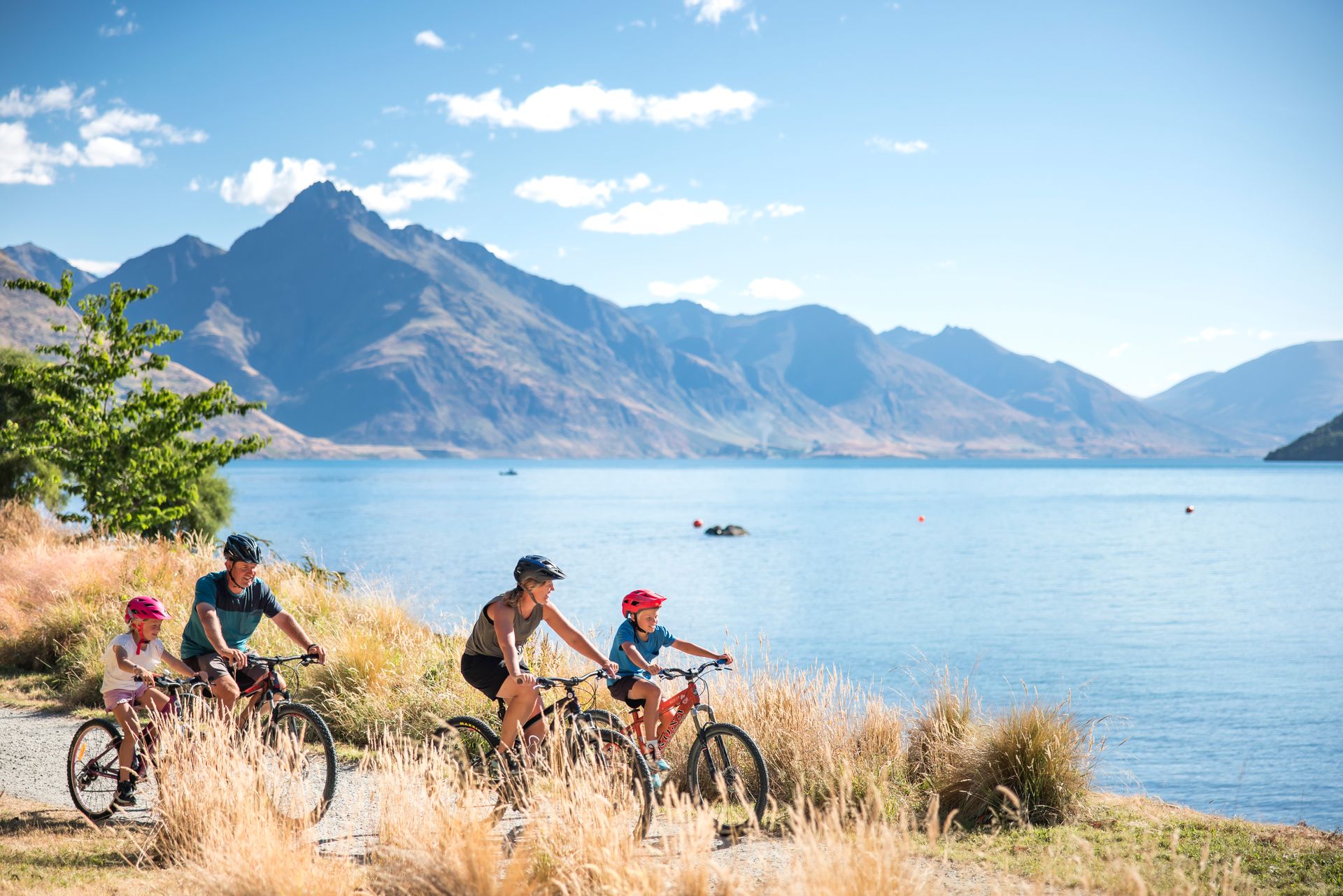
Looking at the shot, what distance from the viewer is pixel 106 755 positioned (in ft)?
23.4

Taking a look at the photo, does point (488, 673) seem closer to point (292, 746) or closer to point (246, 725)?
point (292, 746)

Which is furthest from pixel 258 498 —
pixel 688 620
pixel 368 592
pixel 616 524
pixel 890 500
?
pixel 368 592

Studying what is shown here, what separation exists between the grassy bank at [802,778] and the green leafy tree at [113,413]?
4.73m

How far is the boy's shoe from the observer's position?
22.5ft

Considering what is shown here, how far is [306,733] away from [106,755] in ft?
4.66

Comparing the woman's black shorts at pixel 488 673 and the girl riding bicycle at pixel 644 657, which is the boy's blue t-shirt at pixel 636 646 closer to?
the girl riding bicycle at pixel 644 657

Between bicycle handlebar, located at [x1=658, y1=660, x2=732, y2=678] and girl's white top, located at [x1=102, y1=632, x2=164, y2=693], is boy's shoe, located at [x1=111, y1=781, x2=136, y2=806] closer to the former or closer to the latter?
girl's white top, located at [x1=102, y1=632, x2=164, y2=693]

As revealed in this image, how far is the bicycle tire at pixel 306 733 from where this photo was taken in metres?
6.52

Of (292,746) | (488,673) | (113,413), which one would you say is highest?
(113,413)

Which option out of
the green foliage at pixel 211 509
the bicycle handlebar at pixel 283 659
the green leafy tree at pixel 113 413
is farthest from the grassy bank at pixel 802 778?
the green foliage at pixel 211 509

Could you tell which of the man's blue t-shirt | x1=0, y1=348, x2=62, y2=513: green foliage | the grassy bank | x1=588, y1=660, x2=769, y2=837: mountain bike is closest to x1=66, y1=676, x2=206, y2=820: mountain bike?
the man's blue t-shirt

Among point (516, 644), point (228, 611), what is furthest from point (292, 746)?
point (516, 644)

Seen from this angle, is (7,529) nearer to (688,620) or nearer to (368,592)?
(368,592)

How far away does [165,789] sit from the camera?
19.8 feet
